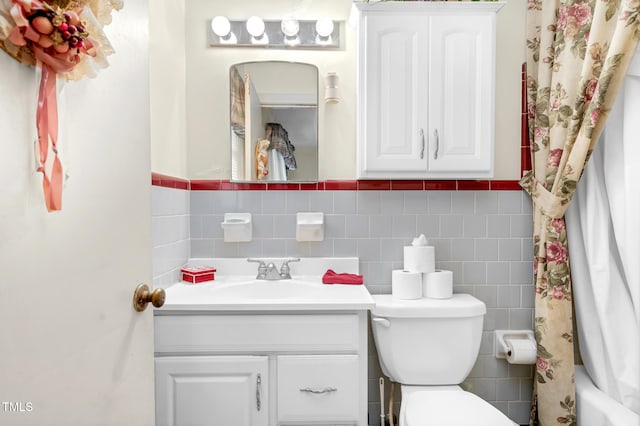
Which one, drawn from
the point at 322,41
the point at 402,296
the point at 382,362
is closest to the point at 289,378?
the point at 382,362

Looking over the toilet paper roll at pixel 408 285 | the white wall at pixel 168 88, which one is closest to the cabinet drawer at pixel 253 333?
the toilet paper roll at pixel 408 285

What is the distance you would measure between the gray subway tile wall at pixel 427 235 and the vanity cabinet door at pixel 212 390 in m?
0.66

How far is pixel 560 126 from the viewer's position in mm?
1838

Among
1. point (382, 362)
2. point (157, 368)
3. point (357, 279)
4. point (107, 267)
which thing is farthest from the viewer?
point (357, 279)

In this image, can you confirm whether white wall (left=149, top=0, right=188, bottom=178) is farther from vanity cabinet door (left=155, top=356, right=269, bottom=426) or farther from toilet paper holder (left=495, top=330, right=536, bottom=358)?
toilet paper holder (left=495, top=330, right=536, bottom=358)

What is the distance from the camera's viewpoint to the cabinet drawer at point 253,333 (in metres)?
1.61

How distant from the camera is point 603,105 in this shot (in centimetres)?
161

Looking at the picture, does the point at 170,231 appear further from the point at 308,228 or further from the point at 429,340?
the point at 429,340

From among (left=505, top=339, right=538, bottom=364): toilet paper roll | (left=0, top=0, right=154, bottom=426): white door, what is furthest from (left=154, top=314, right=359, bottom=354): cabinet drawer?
(left=505, top=339, right=538, bottom=364): toilet paper roll

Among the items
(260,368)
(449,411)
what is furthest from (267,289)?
(449,411)

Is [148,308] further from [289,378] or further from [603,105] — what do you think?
[603,105]

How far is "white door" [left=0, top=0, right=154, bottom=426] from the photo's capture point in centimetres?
65

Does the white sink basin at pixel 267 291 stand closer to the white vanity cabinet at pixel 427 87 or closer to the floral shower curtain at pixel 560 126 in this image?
the white vanity cabinet at pixel 427 87

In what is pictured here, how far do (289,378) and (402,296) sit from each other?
2.05ft
